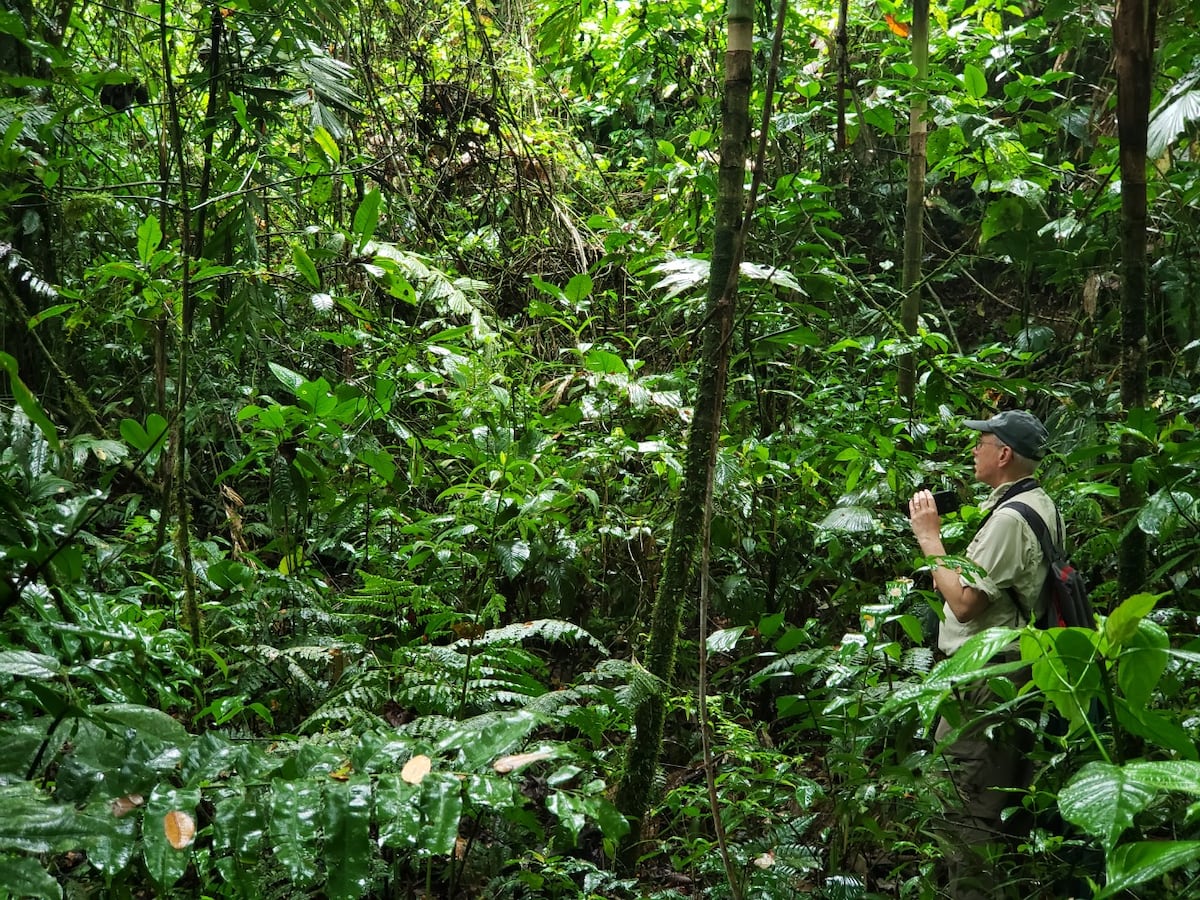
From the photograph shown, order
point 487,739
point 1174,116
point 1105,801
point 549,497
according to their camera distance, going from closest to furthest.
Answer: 1. point 1105,801
2. point 487,739
3. point 1174,116
4. point 549,497

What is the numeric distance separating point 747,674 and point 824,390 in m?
1.31

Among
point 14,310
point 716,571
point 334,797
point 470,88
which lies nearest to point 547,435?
point 716,571

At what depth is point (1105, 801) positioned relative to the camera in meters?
1.09

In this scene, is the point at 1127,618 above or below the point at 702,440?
below

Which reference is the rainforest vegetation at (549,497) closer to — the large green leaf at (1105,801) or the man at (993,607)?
the large green leaf at (1105,801)

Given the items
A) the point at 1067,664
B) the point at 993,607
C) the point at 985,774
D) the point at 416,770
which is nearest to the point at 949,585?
the point at 993,607

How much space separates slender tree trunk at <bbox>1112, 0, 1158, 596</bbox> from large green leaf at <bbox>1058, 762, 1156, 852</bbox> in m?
1.72

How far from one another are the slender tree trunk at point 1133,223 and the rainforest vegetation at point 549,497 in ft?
0.04

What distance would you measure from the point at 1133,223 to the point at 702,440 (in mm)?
1448

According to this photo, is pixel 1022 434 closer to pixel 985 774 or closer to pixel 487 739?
pixel 985 774

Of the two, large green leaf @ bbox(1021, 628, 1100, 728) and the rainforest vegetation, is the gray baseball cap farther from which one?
large green leaf @ bbox(1021, 628, 1100, 728)

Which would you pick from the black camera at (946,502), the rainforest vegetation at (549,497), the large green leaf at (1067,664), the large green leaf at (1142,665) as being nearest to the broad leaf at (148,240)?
the rainforest vegetation at (549,497)

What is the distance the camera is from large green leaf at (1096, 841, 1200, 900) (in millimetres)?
954

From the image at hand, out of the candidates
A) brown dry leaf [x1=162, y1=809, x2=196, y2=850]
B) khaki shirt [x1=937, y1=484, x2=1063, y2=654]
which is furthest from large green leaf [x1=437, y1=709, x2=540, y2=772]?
khaki shirt [x1=937, y1=484, x2=1063, y2=654]
